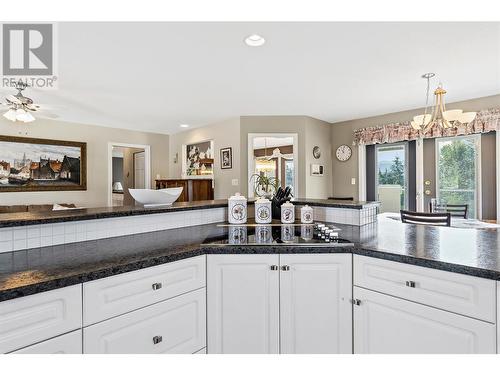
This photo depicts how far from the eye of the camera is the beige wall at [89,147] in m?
4.64

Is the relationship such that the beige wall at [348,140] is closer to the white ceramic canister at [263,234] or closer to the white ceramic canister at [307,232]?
the white ceramic canister at [307,232]

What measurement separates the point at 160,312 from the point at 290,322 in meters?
0.65

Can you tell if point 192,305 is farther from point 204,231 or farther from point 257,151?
point 257,151

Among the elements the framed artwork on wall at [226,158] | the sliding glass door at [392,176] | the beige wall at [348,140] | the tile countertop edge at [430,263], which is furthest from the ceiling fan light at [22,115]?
the sliding glass door at [392,176]

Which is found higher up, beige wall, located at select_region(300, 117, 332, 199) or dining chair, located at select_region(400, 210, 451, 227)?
beige wall, located at select_region(300, 117, 332, 199)

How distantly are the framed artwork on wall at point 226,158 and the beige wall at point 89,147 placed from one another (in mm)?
1864

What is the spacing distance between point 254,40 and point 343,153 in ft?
11.6

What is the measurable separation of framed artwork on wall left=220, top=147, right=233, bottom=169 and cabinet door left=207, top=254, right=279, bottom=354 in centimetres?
369

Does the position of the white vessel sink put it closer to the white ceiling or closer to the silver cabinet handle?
the silver cabinet handle

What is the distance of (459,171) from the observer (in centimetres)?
408

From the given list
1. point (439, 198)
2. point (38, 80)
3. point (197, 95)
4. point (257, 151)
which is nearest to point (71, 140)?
point (38, 80)

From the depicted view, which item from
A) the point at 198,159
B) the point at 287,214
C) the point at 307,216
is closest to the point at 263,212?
the point at 287,214

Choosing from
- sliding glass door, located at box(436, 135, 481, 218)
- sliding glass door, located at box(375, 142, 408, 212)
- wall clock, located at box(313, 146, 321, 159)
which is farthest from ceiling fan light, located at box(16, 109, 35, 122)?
sliding glass door, located at box(436, 135, 481, 218)

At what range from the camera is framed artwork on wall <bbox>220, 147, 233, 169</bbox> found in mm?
5012
